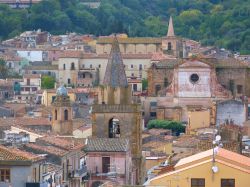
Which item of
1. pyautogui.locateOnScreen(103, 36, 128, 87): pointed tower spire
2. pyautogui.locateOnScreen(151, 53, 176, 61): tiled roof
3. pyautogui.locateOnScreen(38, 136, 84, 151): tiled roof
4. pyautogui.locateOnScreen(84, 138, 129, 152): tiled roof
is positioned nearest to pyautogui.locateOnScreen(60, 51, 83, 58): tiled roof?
pyautogui.locateOnScreen(151, 53, 176, 61): tiled roof

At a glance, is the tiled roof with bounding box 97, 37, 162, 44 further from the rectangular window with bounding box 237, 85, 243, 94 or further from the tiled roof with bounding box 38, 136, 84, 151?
the tiled roof with bounding box 38, 136, 84, 151

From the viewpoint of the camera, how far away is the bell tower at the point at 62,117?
2657 inches

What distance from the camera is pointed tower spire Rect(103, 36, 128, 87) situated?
49906mm

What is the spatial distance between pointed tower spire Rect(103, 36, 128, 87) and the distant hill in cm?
9394

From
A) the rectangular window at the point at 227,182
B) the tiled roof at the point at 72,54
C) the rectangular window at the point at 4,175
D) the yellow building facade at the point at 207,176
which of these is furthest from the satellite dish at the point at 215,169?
the tiled roof at the point at 72,54

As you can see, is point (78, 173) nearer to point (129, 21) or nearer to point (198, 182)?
point (198, 182)

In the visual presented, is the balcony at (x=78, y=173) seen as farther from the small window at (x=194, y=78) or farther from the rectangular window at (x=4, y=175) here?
the small window at (x=194, y=78)

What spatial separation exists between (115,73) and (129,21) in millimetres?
124192

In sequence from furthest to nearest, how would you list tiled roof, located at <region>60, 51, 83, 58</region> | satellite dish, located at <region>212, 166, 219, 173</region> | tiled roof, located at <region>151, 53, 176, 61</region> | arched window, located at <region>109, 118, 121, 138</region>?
tiled roof, located at <region>60, 51, 83, 58</region> → tiled roof, located at <region>151, 53, 176, 61</region> → arched window, located at <region>109, 118, 121, 138</region> → satellite dish, located at <region>212, 166, 219, 173</region>

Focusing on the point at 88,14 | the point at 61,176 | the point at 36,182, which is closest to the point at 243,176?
the point at 36,182

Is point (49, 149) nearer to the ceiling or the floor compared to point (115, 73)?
nearer to the floor

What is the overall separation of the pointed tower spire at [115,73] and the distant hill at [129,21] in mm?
93939

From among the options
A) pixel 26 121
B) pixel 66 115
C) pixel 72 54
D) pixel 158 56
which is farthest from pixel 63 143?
pixel 72 54

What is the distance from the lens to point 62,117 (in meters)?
68.7
